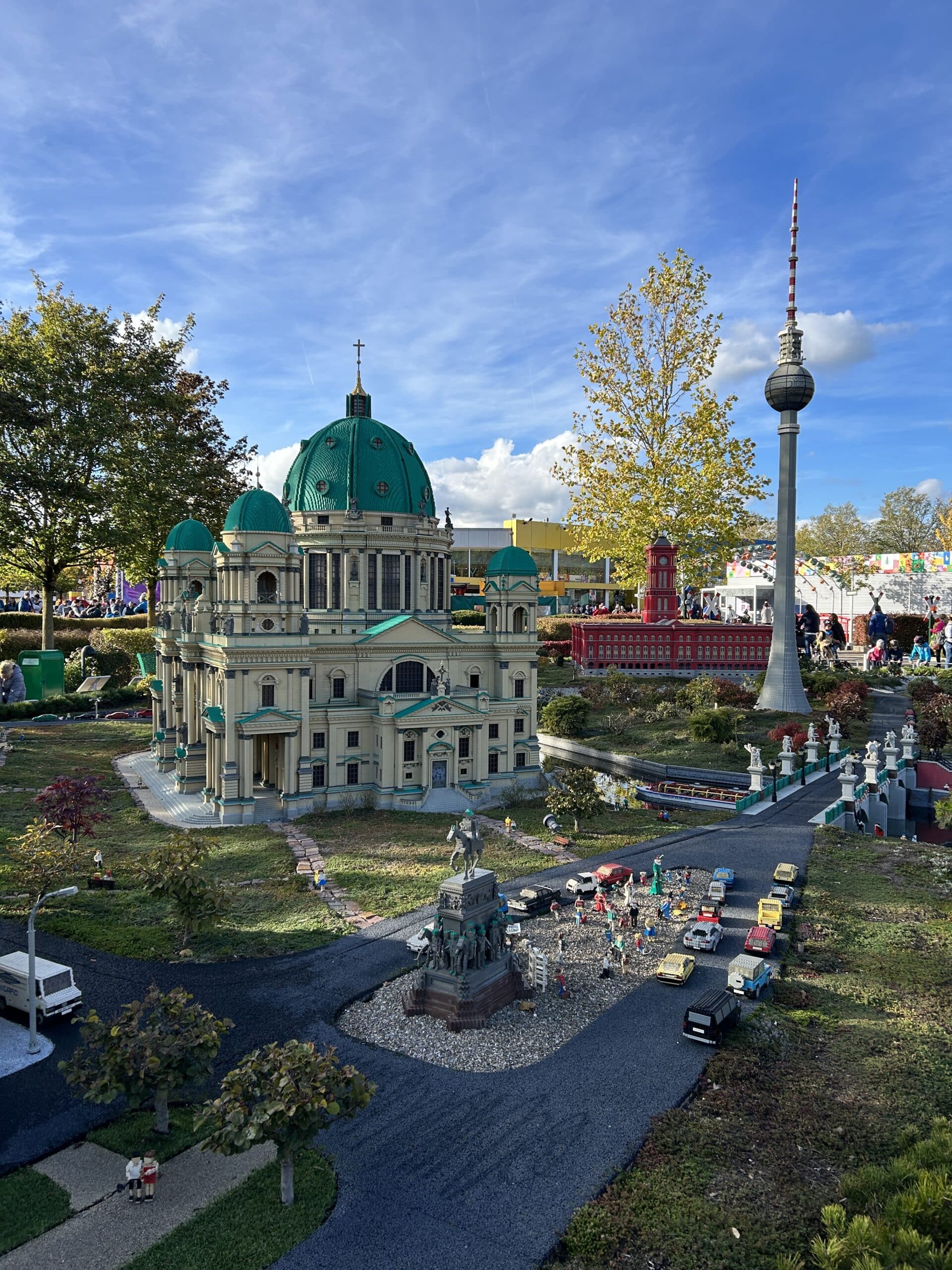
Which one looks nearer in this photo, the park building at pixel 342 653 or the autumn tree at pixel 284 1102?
the autumn tree at pixel 284 1102

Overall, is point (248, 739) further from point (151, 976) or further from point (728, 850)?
point (728, 850)

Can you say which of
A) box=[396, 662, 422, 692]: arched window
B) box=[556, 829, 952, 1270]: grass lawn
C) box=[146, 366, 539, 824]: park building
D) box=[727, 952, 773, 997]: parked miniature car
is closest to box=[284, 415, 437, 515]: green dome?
box=[146, 366, 539, 824]: park building

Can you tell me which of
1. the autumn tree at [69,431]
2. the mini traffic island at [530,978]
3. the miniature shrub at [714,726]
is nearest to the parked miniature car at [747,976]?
the mini traffic island at [530,978]

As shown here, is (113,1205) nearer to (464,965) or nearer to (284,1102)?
(284,1102)

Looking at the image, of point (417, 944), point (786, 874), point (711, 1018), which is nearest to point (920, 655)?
point (786, 874)

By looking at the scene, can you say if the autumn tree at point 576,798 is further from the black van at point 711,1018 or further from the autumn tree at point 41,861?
the autumn tree at point 41,861
